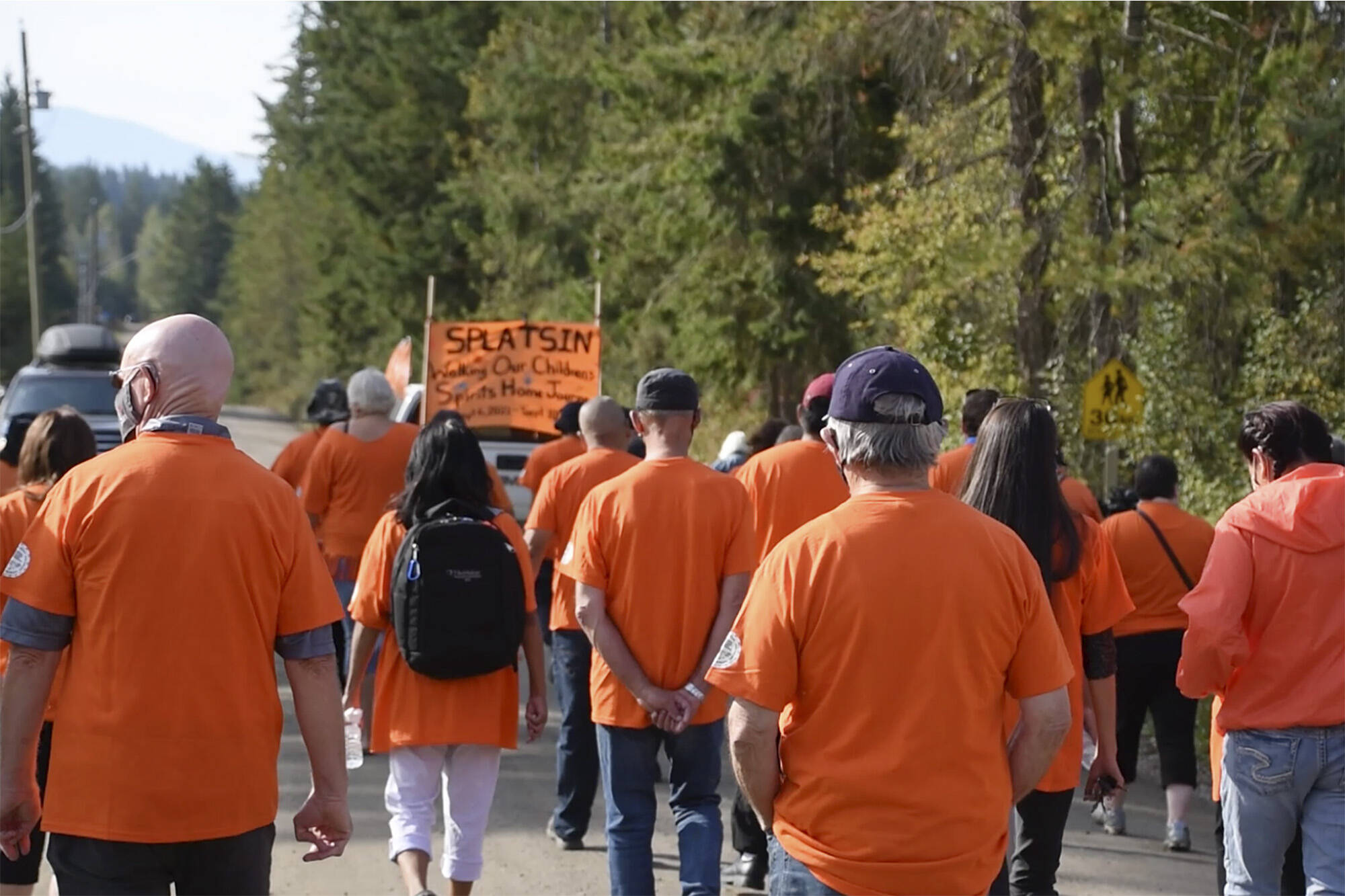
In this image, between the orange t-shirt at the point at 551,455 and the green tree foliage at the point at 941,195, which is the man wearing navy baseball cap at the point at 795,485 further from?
the green tree foliage at the point at 941,195

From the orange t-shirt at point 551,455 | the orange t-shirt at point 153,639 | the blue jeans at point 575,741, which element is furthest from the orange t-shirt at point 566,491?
the orange t-shirt at point 153,639

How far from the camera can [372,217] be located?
1727 inches

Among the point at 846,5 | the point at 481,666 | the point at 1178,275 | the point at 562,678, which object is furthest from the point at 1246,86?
the point at 481,666

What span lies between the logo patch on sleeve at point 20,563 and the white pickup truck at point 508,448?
14746mm

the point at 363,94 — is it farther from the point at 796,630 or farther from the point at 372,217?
the point at 796,630

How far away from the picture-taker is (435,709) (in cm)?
602

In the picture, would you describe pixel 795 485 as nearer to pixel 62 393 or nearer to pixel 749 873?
pixel 749 873

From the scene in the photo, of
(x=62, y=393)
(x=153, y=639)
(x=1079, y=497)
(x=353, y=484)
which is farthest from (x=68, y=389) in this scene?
(x=153, y=639)

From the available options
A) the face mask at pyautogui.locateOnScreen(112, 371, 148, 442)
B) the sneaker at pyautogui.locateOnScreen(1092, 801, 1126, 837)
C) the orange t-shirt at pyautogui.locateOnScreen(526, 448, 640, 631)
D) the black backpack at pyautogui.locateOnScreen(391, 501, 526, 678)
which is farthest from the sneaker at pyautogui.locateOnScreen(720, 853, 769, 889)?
the face mask at pyautogui.locateOnScreen(112, 371, 148, 442)

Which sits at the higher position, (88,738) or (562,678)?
(88,738)

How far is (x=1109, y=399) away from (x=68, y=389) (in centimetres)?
1219

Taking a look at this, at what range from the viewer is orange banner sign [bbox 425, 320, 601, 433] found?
14.3m

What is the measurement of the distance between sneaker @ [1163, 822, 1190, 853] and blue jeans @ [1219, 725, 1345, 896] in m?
3.18

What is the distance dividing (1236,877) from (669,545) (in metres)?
2.17
